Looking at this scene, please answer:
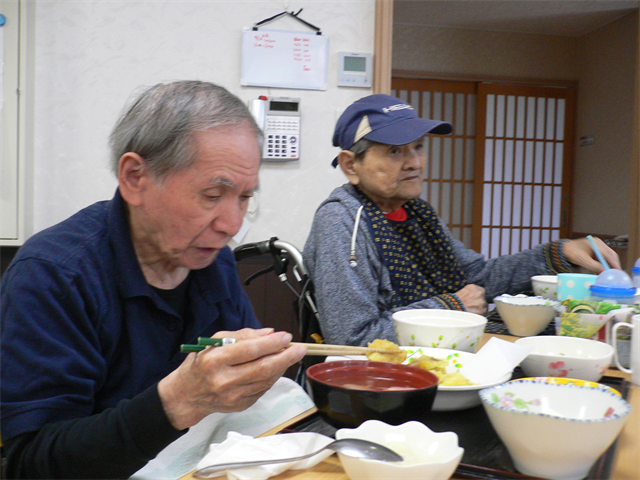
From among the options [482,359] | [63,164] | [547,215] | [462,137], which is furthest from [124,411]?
[547,215]

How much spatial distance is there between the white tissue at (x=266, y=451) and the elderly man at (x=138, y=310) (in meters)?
0.11

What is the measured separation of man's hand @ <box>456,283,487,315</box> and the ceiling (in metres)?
3.82

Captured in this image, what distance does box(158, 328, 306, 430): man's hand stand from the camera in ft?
2.47

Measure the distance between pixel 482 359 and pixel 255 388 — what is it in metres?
0.38

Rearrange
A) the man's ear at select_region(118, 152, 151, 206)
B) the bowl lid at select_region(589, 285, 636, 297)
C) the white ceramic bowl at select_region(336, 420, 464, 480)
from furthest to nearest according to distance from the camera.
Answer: the bowl lid at select_region(589, 285, 636, 297)
the man's ear at select_region(118, 152, 151, 206)
the white ceramic bowl at select_region(336, 420, 464, 480)

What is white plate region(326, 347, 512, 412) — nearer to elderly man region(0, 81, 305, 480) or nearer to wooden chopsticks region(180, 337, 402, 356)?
wooden chopsticks region(180, 337, 402, 356)

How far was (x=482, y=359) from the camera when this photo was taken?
36.5 inches

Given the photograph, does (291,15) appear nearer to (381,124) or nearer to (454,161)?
(381,124)

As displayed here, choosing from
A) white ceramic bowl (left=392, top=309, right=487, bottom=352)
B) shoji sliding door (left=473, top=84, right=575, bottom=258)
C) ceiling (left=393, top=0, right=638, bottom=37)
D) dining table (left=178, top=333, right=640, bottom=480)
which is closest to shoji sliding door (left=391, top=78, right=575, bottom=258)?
shoji sliding door (left=473, top=84, right=575, bottom=258)

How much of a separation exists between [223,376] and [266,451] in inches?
5.3

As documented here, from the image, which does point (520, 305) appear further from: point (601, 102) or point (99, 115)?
point (601, 102)

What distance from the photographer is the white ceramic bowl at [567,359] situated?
915mm

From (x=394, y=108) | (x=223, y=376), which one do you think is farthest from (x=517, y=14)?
(x=223, y=376)

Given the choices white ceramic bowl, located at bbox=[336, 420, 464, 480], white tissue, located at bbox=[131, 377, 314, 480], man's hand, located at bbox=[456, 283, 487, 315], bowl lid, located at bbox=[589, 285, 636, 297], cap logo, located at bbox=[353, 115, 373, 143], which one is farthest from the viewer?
cap logo, located at bbox=[353, 115, 373, 143]
